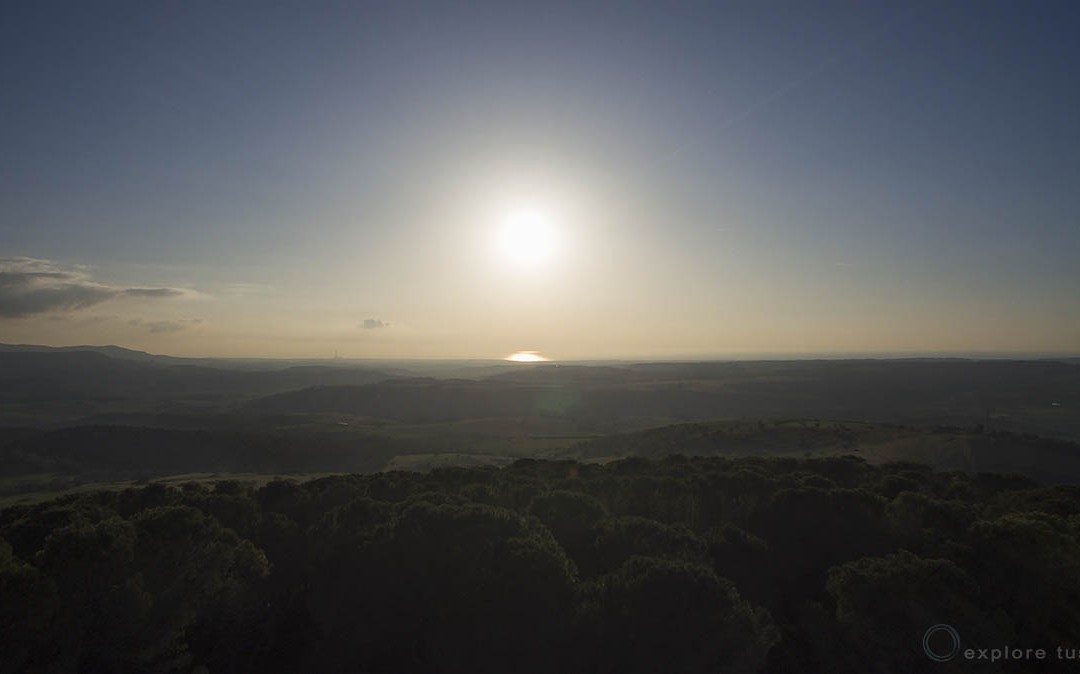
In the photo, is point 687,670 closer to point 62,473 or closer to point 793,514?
point 793,514

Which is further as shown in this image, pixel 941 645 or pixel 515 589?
pixel 515 589

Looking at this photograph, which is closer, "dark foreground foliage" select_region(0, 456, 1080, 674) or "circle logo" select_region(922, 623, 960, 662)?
"circle logo" select_region(922, 623, 960, 662)

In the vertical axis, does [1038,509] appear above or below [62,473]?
above

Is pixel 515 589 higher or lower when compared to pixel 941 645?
higher

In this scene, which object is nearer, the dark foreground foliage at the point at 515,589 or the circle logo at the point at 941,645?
the circle logo at the point at 941,645

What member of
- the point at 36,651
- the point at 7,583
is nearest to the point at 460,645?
the point at 36,651
